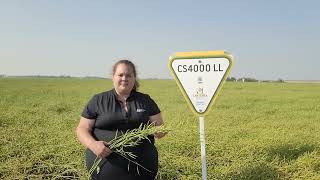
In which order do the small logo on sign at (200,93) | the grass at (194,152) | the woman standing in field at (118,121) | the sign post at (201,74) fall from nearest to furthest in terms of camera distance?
the woman standing in field at (118,121) < the sign post at (201,74) < the small logo on sign at (200,93) < the grass at (194,152)

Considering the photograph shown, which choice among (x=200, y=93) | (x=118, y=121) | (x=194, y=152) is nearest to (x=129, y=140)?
(x=118, y=121)

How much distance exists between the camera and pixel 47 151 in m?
7.55

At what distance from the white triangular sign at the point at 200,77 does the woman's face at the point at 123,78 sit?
1.92 feet

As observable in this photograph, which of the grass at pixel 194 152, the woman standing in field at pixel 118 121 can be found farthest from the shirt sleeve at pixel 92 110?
the grass at pixel 194 152

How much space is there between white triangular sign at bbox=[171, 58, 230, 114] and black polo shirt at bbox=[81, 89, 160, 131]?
0.57 metres

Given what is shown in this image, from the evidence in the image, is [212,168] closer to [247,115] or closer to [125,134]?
[125,134]

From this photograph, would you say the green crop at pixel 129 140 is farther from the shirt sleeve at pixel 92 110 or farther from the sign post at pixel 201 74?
the sign post at pixel 201 74

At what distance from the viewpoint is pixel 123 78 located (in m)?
4.58

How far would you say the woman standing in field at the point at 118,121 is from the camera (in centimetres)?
452

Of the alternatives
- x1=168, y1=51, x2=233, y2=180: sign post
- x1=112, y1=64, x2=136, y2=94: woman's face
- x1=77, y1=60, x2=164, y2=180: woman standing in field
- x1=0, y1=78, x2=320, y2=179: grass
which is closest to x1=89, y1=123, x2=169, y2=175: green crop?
x1=77, y1=60, x2=164, y2=180: woman standing in field

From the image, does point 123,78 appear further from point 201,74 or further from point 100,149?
point 201,74

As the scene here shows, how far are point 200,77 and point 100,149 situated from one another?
4.39 feet

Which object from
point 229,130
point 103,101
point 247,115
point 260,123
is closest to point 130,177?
point 103,101

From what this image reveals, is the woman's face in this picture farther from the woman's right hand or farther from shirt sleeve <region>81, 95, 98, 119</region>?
the woman's right hand
